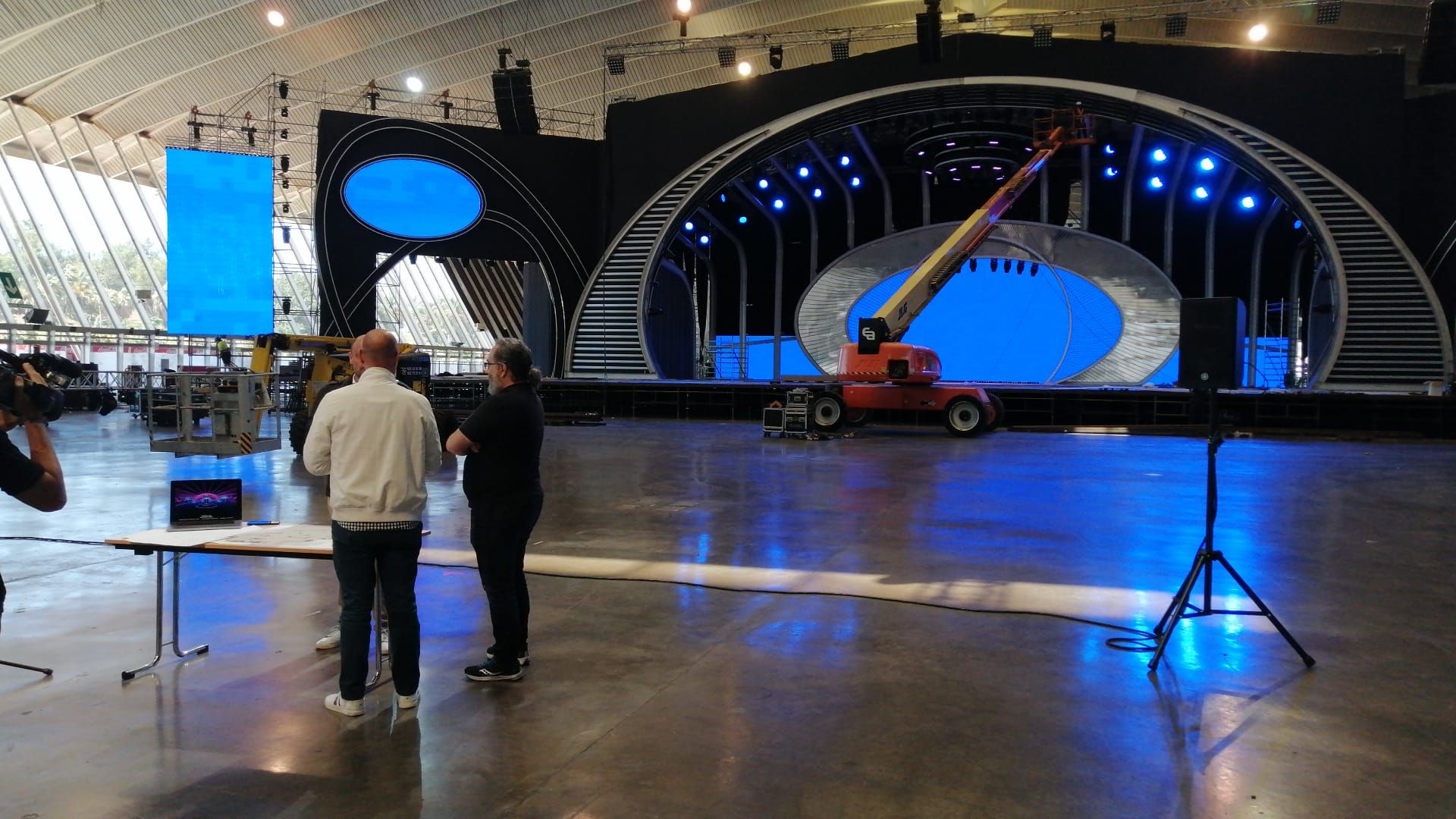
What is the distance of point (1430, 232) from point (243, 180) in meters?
30.5

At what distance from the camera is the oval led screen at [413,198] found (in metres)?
26.3

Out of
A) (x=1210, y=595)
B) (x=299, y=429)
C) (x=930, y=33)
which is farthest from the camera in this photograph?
(x=930, y=33)

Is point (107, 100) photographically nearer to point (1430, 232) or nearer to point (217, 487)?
point (217, 487)

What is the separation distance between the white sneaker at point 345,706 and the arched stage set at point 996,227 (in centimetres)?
2101

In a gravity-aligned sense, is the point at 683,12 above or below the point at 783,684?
above

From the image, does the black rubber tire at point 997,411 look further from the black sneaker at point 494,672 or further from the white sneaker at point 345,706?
the white sneaker at point 345,706

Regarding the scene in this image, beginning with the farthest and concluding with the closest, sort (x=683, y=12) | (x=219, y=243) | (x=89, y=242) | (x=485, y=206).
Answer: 1. (x=89, y=242)
2. (x=683, y=12)
3. (x=485, y=206)
4. (x=219, y=243)

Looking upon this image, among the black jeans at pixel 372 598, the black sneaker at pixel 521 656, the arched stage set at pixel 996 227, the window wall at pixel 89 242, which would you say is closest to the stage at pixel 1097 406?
the arched stage set at pixel 996 227

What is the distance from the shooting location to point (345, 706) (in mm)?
3910

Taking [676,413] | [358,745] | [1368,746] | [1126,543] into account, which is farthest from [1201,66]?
[358,745]

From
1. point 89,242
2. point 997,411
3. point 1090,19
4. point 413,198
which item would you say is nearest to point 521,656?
point 997,411

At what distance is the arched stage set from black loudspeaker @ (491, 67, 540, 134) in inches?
25.0

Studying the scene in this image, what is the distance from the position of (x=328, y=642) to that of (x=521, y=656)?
105 centimetres

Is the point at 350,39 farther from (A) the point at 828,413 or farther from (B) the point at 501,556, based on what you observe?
(B) the point at 501,556
